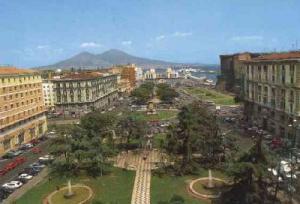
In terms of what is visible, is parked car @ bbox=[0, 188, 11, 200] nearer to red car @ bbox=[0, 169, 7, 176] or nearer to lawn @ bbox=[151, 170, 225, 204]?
red car @ bbox=[0, 169, 7, 176]

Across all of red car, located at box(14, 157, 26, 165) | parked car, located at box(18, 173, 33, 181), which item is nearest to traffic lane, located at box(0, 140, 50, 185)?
red car, located at box(14, 157, 26, 165)

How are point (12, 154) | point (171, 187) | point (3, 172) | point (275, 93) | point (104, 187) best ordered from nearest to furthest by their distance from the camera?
1. point (171, 187)
2. point (104, 187)
3. point (3, 172)
4. point (12, 154)
5. point (275, 93)

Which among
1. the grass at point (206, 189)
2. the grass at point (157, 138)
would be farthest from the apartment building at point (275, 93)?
the grass at point (206, 189)

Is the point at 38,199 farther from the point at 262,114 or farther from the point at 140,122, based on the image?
the point at 262,114

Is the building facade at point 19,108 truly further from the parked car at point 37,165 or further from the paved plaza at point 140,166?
the paved plaza at point 140,166

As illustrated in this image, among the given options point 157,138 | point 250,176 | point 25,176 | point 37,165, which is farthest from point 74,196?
point 157,138

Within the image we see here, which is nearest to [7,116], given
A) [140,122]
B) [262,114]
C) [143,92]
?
[140,122]

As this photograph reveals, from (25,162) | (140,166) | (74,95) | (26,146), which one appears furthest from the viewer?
(74,95)

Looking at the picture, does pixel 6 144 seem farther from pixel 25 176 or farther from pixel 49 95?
pixel 49 95
